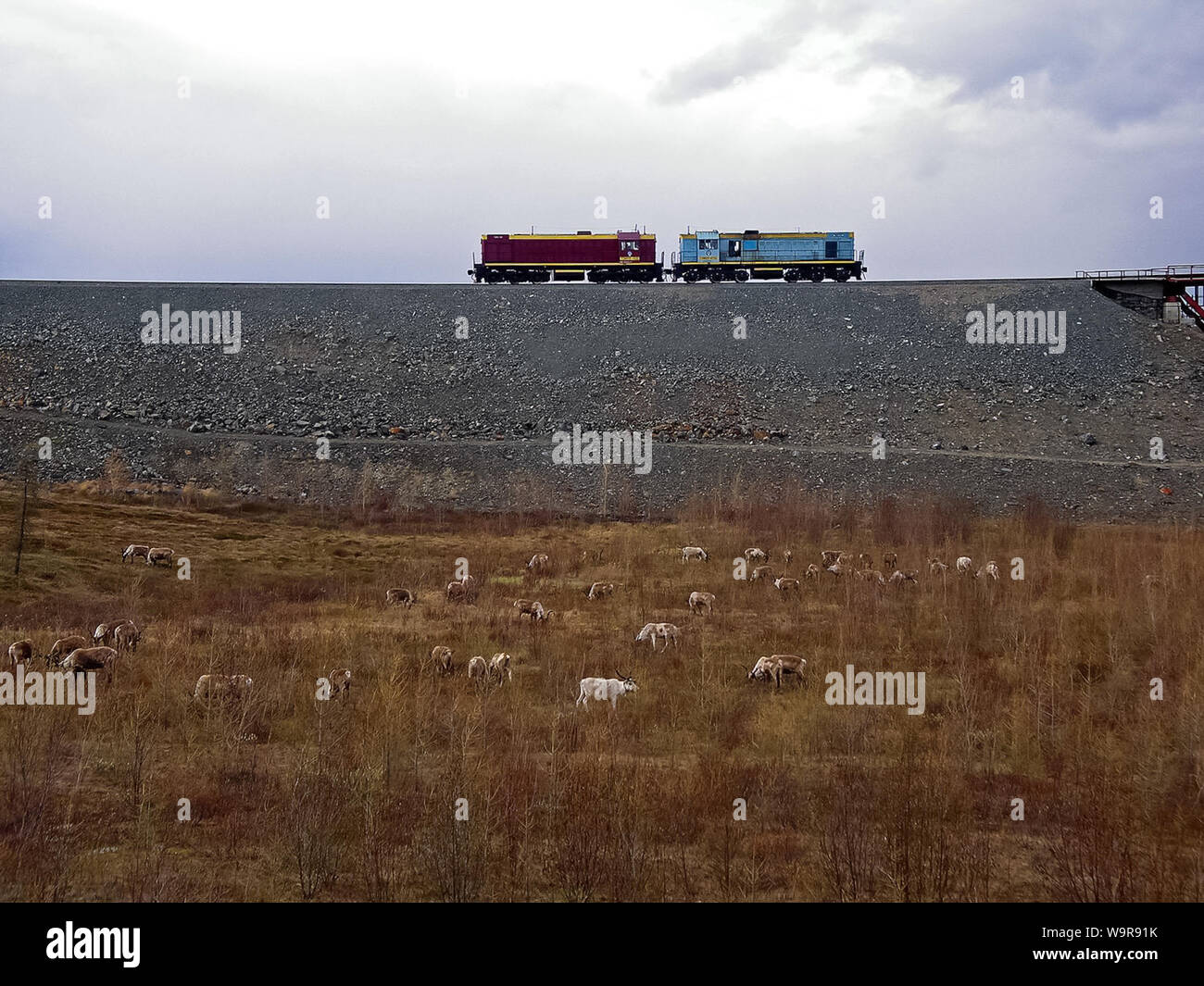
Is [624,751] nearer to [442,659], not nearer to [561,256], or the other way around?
[442,659]

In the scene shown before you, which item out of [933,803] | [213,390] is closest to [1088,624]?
[933,803]

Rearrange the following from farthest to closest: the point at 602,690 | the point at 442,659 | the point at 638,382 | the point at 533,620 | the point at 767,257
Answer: the point at 767,257 < the point at 638,382 < the point at 533,620 < the point at 442,659 < the point at 602,690

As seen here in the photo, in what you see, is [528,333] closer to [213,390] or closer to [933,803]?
[213,390]

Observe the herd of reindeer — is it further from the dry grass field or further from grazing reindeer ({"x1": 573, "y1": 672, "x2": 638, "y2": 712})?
the dry grass field

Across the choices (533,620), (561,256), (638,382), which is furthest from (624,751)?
(561,256)

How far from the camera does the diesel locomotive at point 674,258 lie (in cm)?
4069

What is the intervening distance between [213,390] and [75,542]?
13535 mm

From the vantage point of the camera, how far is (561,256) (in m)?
41.2

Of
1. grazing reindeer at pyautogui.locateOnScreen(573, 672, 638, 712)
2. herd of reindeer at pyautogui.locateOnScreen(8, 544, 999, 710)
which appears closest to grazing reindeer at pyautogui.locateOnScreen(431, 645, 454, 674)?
herd of reindeer at pyautogui.locateOnScreen(8, 544, 999, 710)

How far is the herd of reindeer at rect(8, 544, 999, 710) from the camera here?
11195 mm

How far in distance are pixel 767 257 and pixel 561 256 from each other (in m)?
9.19

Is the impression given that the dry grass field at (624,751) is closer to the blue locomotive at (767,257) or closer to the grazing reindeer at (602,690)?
the grazing reindeer at (602,690)

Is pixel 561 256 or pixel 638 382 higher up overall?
pixel 561 256
